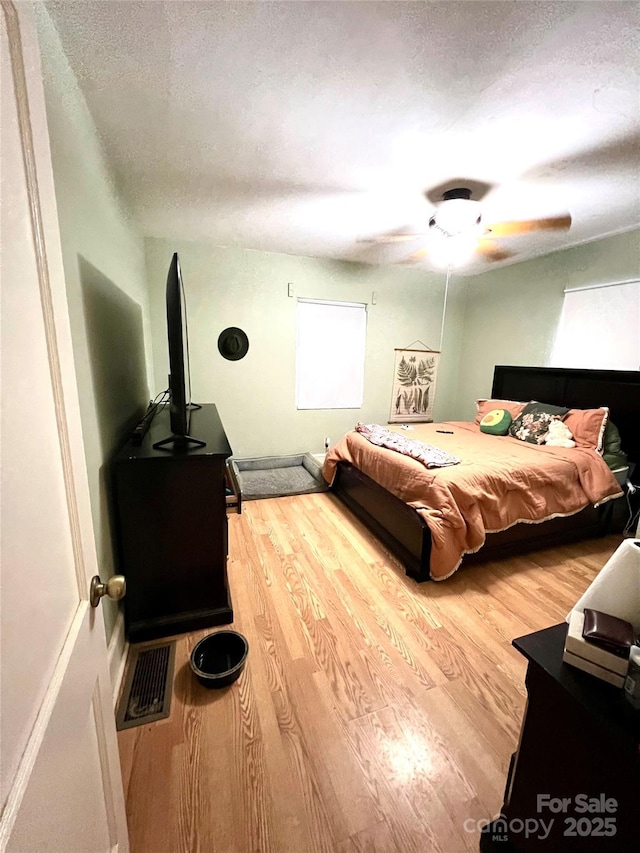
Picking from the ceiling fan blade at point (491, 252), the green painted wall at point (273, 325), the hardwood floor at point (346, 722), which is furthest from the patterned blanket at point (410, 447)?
the ceiling fan blade at point (491, 252)

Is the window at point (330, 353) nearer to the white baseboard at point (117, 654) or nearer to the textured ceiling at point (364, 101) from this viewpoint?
the textured ceiling at point (364, 101)

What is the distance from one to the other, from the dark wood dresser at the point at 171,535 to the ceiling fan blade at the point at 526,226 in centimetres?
258

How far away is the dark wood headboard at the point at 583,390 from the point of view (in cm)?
283

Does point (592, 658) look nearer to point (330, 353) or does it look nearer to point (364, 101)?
point (364, 101)

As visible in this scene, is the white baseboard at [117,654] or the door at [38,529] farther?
the white baseboard at [117,654]

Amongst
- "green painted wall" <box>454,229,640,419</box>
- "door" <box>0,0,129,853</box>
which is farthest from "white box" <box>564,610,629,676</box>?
"green painted wall" <box>454,229,640,419</box>

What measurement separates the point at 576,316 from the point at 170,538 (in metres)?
3.95

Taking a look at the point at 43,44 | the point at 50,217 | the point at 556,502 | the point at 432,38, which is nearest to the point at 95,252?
the point at 43,44

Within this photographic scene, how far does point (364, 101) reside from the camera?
1416 millimetres

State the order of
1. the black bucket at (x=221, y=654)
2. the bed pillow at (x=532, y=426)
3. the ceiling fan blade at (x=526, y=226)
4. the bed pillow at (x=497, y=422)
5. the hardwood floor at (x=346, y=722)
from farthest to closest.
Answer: the bed pillow at (x=497, y=422) → the bed pillow at (x=532, y=426) → the ceiling fan blade at (x=526, y=226) → the black bucket at (x=221, y=654) → the hardwood floor at (x=346, y=722)

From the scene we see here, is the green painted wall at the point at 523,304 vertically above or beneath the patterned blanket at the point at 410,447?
above

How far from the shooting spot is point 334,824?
41.8 inches

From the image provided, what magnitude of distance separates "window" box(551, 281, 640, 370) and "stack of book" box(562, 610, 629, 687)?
10.0ft

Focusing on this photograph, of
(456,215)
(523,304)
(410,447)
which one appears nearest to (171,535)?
(410,447)
